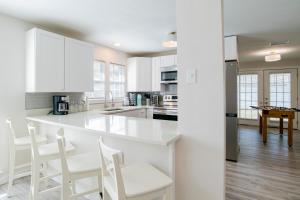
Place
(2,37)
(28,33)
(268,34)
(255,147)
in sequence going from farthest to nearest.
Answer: (255,147)
(268,34)
(28,33)
(2,37)

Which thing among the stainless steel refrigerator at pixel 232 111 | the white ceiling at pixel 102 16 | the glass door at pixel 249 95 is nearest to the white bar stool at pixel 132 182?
the white ceiling at pixel 102 16

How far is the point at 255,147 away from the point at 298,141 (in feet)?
5.08

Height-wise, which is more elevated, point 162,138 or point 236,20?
point 236,20

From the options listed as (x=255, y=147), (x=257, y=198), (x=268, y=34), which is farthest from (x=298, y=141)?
(x=257, y=198)

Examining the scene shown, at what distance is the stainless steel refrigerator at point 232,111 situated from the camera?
11.3 ft

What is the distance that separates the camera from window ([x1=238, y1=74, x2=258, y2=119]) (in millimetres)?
7035

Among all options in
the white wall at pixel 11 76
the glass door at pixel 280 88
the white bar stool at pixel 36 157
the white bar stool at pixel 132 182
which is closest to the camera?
the white bar stool at pixel 132 182

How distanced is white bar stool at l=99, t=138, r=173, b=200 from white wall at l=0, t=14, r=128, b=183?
7.00ft

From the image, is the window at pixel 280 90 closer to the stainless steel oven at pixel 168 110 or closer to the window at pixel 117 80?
the stainless steel oven at pixel 168 110

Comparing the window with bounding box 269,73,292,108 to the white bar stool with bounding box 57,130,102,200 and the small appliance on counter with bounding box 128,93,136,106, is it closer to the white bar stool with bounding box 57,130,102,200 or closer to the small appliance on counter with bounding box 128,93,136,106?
Answer: the small appliance on counter with bounding box 128,93,136,106

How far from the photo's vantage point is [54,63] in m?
2.83

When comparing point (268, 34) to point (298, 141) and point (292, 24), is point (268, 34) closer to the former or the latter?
point (292, 24)

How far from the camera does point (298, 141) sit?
491 centimetres

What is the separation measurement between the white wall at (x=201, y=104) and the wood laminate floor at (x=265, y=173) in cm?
107
